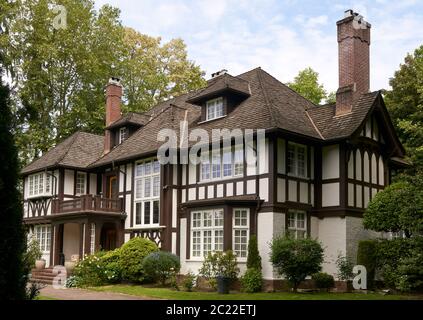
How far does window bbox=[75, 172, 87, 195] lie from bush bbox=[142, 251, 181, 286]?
10.3 meters

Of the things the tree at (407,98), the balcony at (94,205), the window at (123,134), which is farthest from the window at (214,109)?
the tree at (407,98)

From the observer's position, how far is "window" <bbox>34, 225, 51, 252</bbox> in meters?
33.0

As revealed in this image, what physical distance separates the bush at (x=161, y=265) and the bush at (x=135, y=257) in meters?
0.73

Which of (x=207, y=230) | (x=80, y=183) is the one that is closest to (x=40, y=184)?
(x=80, y=183)

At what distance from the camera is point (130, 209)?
92.4 ft

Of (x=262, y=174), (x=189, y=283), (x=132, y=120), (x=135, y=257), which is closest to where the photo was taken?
(x=189, y=283)

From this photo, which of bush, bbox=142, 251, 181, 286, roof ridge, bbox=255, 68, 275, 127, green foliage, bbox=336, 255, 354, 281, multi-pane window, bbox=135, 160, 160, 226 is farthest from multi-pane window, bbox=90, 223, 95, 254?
green foliage, bbox=336, 255, 354, 281

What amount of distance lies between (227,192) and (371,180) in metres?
6.34

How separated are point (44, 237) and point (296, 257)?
60.5 ft

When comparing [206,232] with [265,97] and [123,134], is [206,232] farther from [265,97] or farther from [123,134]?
[123,134]

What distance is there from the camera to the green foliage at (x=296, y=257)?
1991cm

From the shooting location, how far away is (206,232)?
76.4ft
